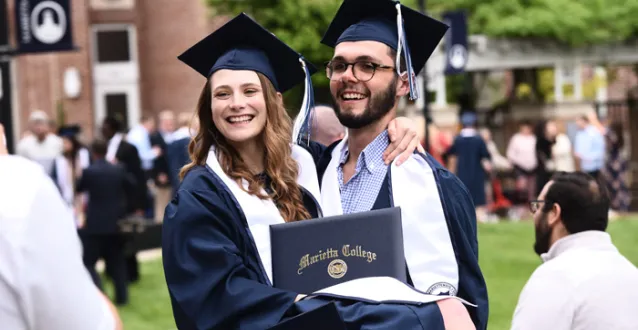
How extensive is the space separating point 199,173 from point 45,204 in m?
1.28

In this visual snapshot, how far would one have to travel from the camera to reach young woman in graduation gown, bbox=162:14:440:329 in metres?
3.19

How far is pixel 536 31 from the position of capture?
25.2m

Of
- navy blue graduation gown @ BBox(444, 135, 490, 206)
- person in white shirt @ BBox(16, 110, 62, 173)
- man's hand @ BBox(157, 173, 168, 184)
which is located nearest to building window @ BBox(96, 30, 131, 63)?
man's hand @ BBox(157, 173, 168, 184)

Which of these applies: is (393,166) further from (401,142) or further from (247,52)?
(247,52)

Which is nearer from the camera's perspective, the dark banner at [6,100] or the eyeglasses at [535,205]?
the eyeglasses at [535,205]

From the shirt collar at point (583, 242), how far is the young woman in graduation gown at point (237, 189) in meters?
1.42

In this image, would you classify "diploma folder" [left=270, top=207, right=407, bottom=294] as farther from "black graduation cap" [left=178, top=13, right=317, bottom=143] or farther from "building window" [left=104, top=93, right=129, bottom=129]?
"building window" [left=104, top=93, right=129, bottom=129]

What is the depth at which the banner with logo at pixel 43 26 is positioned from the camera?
29.0ft

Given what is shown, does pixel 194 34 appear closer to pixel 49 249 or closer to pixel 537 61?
pixel 537 61

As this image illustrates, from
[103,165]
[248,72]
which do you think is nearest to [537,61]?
[103,165]

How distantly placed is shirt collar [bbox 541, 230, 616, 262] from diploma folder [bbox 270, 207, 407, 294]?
5.28 ft

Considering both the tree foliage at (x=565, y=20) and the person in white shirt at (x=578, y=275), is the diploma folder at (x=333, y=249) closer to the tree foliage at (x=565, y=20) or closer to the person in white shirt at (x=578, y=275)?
the person in white shirt at (x=578, y=275)

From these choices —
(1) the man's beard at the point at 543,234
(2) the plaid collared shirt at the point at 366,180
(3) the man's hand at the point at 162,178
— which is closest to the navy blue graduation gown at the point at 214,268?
(2) the plaid collared shirt at the point at 366,180

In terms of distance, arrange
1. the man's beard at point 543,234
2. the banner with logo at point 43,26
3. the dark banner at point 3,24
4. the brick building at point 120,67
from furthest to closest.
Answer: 1. the brick building at point 120,67
2. the banner with logo at point 43,26
3. the dark banner at point 3,24
4. the man's beard at point 543,234
